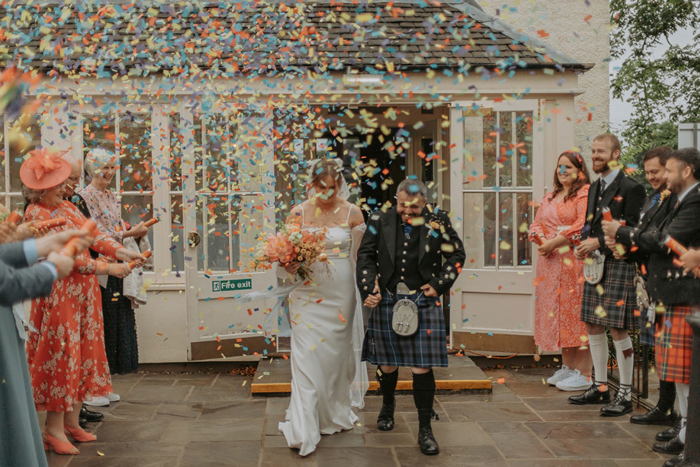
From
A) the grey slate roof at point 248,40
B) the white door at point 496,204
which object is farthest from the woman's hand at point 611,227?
the grey slate roof at point 248,40

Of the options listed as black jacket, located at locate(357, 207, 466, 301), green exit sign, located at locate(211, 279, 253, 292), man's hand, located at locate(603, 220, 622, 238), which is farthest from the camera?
green exit sign, located at locate(211, 279, 253, 292)

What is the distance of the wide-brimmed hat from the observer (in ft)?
15.1

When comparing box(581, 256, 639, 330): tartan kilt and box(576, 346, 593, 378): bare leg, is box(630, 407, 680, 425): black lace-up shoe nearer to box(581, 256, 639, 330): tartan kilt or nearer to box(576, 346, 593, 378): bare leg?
box(581, 256, 639, 330): tartan kilt

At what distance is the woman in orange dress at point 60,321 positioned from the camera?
4.64m

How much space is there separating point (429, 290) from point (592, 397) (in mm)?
2206

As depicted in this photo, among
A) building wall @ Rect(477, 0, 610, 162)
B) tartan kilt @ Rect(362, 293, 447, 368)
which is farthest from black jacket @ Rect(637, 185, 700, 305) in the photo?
building wall @ Rect(477, 0, 610, 162)

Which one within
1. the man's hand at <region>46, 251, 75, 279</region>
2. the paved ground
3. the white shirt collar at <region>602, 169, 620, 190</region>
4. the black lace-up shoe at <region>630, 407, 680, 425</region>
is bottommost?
the paved ground

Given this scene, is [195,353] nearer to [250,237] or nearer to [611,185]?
[250,237]

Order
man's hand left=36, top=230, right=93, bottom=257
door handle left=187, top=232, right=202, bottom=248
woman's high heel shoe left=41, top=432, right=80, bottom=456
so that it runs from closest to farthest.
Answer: man's hand left=36, top=230, right=93, bottom=257
woman's high heel shoe left=41, top=432, right=80, bottom=456
door handle left=187, top=232, right=202, bottom=248

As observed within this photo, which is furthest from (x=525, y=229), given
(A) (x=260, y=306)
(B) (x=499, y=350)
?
(A) (x=260, y=306)

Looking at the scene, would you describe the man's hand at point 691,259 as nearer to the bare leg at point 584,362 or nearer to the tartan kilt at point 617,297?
the tartan kilt at point 617,297

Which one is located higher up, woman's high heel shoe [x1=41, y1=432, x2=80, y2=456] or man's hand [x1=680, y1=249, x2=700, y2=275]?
man's hand [x1=680, y1=249, x2=700, y2=275]

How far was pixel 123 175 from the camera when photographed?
747cm

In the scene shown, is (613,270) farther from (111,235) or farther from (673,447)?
(111,235)
